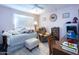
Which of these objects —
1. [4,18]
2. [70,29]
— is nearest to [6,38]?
[4,18]

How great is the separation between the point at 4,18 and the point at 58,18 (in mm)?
881

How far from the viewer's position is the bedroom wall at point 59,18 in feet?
5.36

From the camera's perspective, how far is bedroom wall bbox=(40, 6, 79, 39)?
163cm

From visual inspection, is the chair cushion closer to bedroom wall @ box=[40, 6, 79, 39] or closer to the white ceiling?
bedroom wall @ box=[40, 6, 79, 39]

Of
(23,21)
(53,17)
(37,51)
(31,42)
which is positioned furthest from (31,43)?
(53,17)

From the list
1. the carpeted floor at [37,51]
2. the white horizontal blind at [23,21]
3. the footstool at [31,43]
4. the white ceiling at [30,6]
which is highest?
the white ceiling at [30,6]

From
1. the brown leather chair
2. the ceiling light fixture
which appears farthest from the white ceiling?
the brown leather chair

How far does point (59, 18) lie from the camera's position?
5.63ft

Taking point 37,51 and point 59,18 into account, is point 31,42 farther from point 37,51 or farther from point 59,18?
point 59,18

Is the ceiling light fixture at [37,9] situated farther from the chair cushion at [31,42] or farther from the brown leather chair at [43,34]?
the chair cushion at [31,42]

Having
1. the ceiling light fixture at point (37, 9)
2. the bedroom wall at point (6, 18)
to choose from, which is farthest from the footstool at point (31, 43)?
the ceiling light fixture at point (37, 9)

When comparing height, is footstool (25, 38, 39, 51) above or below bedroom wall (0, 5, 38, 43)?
below

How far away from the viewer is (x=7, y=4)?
1.67 meters
